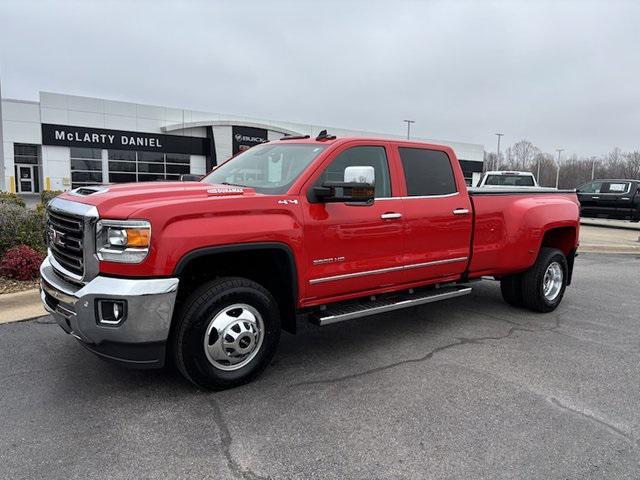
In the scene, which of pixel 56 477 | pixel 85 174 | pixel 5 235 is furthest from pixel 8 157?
pixel 56 477

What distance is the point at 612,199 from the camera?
1852 cm

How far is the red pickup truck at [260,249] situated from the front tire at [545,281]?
2.38ft

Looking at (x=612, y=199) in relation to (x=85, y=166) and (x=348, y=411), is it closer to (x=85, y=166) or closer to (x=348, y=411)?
(x=348, y=411)

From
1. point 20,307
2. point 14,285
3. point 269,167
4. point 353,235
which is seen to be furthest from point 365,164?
point 14,285

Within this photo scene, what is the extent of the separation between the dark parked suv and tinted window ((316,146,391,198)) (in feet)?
52.5

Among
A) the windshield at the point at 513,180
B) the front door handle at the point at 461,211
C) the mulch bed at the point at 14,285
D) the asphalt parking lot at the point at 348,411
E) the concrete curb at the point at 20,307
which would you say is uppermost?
the windshield at the point at 513,180

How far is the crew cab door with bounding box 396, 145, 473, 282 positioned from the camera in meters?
4.91

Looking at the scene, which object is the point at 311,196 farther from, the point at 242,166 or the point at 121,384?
the point at 121,384

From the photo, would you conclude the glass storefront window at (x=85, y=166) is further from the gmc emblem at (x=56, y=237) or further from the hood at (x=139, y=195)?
the hood at (x=139, y=195)

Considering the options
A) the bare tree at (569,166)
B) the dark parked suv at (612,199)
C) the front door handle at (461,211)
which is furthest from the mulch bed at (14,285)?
the bare tree at (569,166)

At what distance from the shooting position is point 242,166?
498 centimetres

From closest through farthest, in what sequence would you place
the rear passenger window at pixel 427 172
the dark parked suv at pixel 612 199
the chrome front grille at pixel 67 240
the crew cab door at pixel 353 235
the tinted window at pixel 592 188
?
the chrome front grille at pixel 67 240
the crew cab door at pixel 353 235
the rear passenger window at pixel 427 172
the dark parked suv at pixel 612 199
the tinted window at pixel 592 188

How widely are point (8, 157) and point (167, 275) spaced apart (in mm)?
33253

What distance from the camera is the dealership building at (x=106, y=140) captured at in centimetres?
3116
